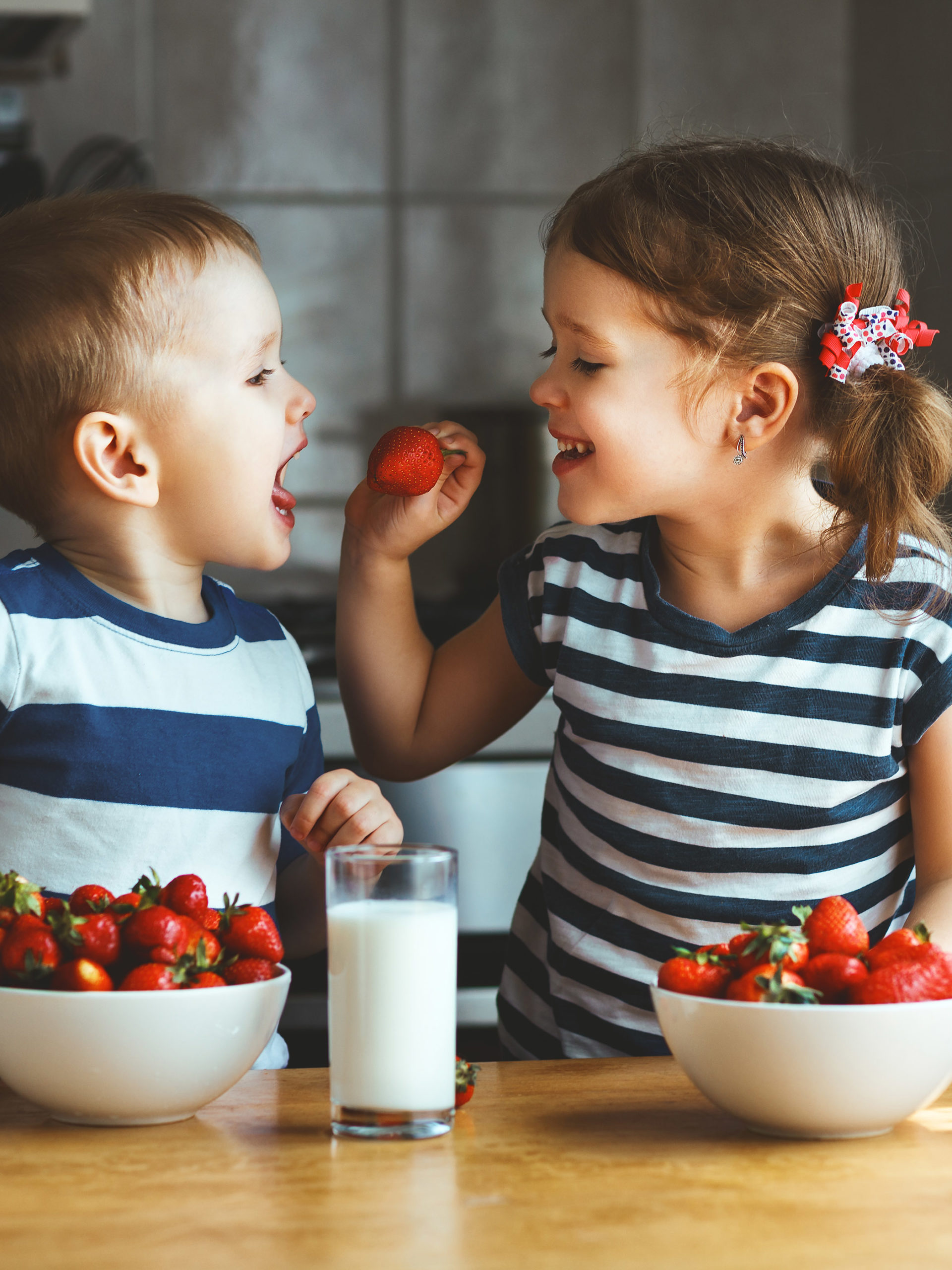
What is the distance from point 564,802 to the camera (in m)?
1.28

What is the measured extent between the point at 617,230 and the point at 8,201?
165cm

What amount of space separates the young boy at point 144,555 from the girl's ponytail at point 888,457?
465mm

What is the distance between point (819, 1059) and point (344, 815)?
0.42 meters

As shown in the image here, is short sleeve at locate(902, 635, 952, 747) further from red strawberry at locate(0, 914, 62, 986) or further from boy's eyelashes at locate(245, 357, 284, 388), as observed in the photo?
red strawberry at locate(0, 914, 62, 986)

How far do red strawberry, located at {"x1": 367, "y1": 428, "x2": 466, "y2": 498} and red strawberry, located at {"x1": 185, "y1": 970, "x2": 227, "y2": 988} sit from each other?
60cm

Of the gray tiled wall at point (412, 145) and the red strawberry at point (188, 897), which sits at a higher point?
the gray tiled wall at point (412, 145)

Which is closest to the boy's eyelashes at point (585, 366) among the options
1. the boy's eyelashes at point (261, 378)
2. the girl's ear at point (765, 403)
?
the girl's ear at point (765, 403)

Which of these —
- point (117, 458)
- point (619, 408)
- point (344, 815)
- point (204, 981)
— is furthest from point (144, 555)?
point (204, 981)

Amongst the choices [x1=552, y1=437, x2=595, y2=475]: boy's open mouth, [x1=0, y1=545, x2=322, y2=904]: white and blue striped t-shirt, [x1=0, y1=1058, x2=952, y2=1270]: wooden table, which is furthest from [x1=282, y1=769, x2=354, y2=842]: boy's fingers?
[x1=552, y1=437, x2=595, y2=475]: boy's open mouth

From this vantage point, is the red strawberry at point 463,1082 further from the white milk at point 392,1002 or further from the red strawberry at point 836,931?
the red strawberry at point 836,931

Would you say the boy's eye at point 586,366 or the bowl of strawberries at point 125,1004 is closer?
the bowl of strawberries at point 125,1004

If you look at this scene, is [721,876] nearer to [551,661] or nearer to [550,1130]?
[551,661]

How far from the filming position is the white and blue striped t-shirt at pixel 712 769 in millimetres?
1131

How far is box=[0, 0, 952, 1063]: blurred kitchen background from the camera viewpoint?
8.36 feet
